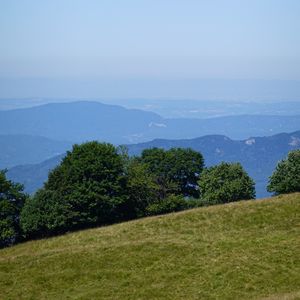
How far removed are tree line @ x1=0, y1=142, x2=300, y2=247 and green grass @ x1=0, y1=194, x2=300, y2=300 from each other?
8.03 metres

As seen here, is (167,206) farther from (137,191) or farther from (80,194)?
(80,194)

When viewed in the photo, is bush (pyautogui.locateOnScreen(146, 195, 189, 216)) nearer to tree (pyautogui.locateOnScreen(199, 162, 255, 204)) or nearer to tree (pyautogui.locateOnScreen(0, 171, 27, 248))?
tree (pyautogui.locateOnScreen(199, 162, 255, 204))

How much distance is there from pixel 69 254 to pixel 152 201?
109 ft

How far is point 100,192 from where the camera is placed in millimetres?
62844

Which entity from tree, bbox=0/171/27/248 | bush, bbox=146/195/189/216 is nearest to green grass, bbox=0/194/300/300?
tree, bbox=0/171/27/248

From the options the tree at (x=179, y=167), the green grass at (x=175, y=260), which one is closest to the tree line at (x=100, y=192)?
the tree at (x=179, y=167)

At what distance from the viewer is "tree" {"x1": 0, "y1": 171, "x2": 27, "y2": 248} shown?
56.1 meters

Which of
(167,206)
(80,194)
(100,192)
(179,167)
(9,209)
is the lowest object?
(167,206)

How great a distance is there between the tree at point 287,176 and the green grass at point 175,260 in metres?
20.0

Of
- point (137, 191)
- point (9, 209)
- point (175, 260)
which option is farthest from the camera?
point (137, 191)

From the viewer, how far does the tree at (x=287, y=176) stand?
69562 mm

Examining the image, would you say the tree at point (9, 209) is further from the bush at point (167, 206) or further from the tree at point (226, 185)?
the tree at point (226, 185)

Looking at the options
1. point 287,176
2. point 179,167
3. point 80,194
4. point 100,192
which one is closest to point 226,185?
point 287,176

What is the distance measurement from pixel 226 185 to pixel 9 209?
3330cm
